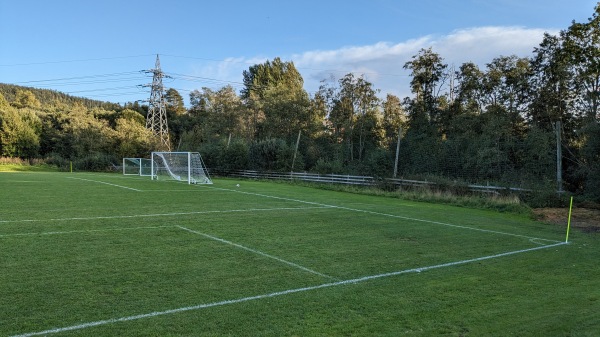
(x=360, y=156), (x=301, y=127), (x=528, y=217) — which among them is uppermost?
(x=301, y=127)

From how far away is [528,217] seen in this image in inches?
600

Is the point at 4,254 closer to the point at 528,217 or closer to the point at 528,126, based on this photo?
the point at 528,217

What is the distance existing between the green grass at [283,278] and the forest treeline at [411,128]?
1215cm

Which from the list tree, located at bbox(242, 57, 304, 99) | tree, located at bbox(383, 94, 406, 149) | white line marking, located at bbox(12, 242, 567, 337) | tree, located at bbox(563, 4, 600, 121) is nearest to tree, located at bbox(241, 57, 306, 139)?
tree, located at bbox(242, 57, 304, 99)

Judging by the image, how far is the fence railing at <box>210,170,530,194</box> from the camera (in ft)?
66.7

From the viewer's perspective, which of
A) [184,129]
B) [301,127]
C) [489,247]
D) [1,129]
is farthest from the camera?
[184,129]

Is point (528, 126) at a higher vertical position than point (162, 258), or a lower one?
higher

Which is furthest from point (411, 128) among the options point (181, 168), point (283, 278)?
point (283, 278)

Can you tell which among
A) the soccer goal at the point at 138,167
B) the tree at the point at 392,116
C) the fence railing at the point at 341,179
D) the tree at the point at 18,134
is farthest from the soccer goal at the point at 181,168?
the tree at the point at 18,134

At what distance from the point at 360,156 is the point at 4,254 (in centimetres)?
3038

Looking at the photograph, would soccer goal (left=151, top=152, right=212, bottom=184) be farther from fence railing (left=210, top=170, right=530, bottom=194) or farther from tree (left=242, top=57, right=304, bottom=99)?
tree (left=242, top=57, right=304, bottom=99)

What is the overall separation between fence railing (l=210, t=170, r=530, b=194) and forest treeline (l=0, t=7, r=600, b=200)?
0.75 meters

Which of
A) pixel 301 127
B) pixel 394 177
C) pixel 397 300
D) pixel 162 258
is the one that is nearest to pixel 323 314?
pixel 397 300

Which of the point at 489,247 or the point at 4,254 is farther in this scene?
the point at 489,247
